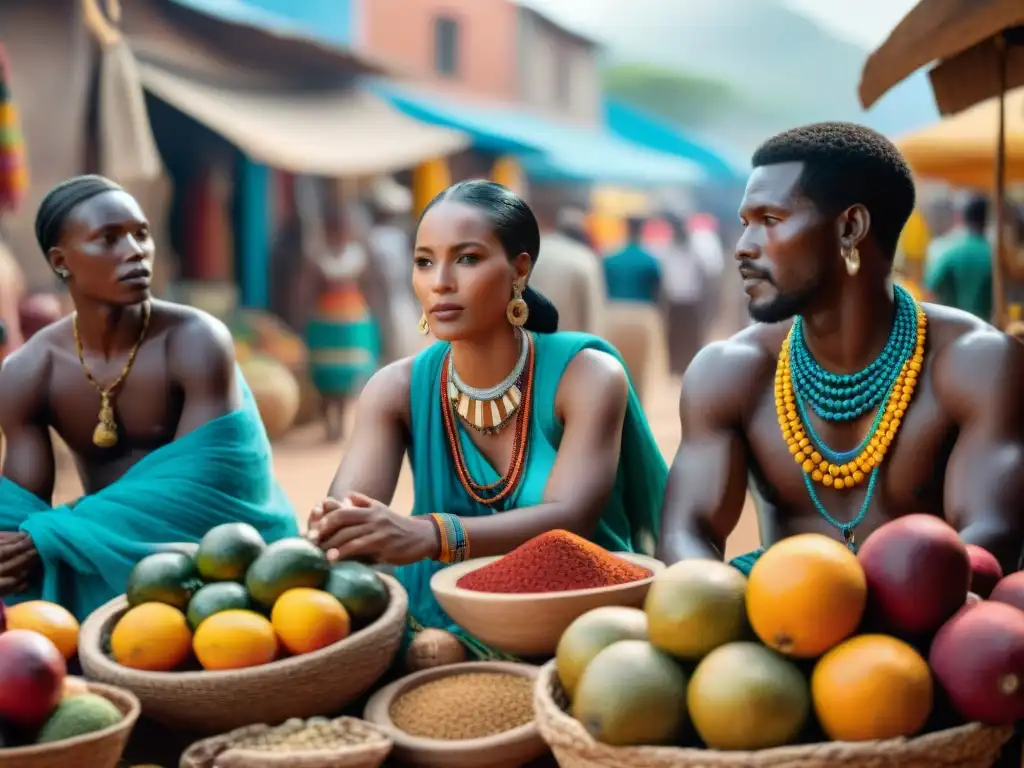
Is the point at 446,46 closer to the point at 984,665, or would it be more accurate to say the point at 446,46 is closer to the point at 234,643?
the point at 234,643

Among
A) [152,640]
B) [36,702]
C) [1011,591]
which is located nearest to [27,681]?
[36,702]

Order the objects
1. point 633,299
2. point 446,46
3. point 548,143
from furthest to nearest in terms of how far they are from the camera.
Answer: point 446,46
point 548,143
point 633,299

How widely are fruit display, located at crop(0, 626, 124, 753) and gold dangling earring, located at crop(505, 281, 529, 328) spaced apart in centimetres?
130

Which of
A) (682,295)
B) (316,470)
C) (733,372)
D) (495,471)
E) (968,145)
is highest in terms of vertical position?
(968,145)

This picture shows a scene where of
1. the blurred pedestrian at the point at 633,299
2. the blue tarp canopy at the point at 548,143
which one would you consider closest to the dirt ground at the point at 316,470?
the blurred pedestrian at the point at 633,299

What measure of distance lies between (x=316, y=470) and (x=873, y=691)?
8031 millimetres

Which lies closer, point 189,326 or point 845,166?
point 845,166

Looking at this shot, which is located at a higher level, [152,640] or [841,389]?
[841,389]

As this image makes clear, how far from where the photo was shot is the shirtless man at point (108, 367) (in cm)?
330

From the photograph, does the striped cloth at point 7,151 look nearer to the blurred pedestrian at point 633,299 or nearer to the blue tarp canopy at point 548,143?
the blurred pedestrian at point 633,299

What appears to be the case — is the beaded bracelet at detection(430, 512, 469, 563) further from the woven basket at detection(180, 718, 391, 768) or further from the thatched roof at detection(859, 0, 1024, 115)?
the thatched roof at detection(859, 0, 1024, 115)

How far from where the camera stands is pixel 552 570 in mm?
2160

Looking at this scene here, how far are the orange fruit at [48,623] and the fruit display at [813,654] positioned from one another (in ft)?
3.44

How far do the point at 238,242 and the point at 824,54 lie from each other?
58.8m
